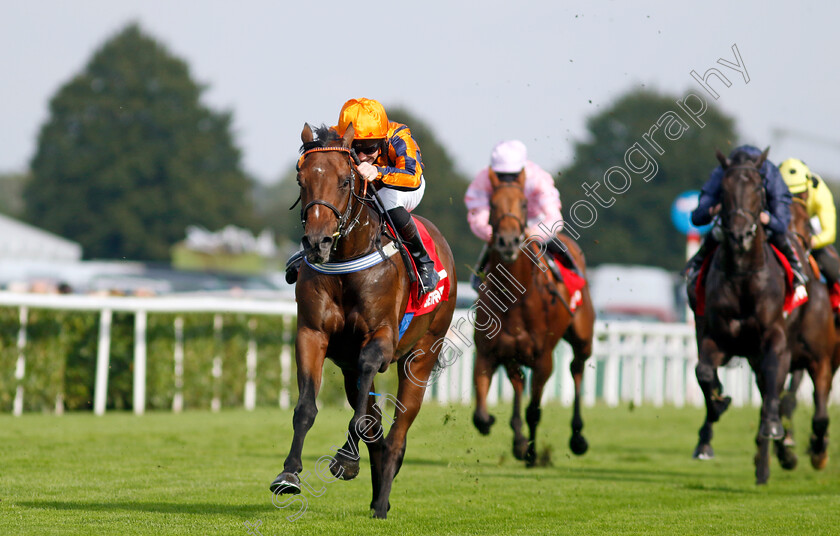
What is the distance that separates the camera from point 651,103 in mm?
55000

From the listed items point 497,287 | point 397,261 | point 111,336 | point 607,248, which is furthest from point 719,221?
point 607,248

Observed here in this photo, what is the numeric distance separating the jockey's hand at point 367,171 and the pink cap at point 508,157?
109 inches

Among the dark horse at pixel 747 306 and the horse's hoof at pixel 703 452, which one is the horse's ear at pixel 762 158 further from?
the horse's hoof at pixel 703 452

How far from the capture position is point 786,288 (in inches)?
310

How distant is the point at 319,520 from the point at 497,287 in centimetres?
322

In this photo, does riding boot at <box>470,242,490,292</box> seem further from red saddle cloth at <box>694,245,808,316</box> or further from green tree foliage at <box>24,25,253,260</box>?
green tree foliage at <box>24,25,253,260</box>

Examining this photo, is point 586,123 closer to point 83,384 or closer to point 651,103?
point 651,103

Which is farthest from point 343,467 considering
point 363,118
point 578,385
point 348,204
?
point 578,385

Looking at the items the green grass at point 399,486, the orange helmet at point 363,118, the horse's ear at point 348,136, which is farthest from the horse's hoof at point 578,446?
the horse's ear at point 348,136

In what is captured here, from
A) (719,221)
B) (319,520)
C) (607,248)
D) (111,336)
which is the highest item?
(607,248)

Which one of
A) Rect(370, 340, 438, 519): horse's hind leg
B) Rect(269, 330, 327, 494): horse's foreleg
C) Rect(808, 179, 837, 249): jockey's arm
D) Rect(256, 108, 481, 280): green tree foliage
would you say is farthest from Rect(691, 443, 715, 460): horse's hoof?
Rect(256, 108, 481, 280): green tree foliage

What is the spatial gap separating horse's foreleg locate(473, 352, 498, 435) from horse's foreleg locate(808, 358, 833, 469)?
8.04 ft

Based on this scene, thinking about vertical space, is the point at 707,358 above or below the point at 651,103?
below

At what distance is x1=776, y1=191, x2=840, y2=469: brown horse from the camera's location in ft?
28.0
